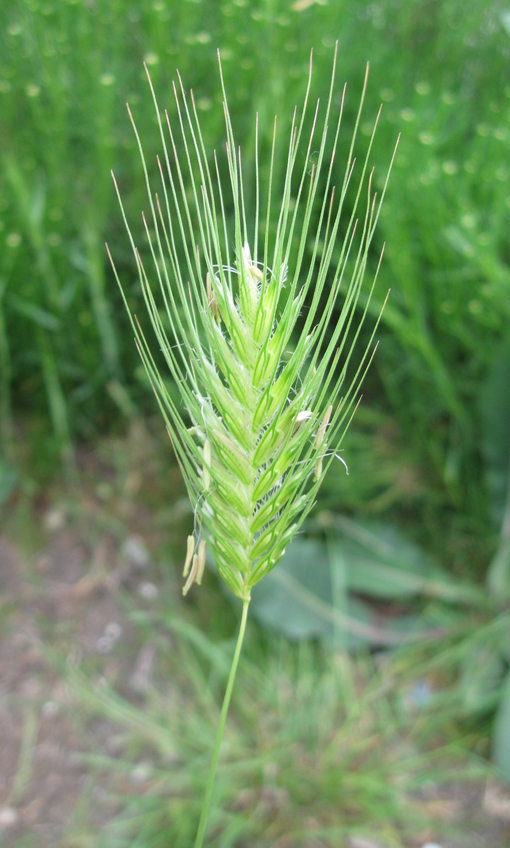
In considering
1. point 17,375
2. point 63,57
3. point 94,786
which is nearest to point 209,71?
point 63,57

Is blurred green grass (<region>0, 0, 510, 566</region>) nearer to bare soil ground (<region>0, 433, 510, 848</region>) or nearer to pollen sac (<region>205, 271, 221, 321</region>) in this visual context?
bare soil ground (<region>0, 433, 510, 848</region>)

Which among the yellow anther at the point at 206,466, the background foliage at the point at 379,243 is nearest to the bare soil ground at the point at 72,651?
the background foliage at the point at 379,243

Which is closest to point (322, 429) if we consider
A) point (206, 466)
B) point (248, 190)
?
point (206, 466)

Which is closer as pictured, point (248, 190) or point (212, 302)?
point (212, 302)

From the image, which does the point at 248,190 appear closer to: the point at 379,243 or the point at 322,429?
the point at 379,243

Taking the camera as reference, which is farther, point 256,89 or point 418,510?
point 418,510

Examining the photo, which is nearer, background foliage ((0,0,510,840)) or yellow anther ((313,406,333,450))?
yellow anther ((313,406,333,450))

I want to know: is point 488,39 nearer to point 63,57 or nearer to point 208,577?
point 63,57

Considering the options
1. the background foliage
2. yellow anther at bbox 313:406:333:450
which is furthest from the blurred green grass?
yellow anther at bbox 313:406:333:450

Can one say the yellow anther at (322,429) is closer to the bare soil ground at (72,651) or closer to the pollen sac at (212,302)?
the pollen sac at (212,302)

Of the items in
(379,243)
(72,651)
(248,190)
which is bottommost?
(72,651)

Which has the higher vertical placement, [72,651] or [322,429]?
[322,429]
